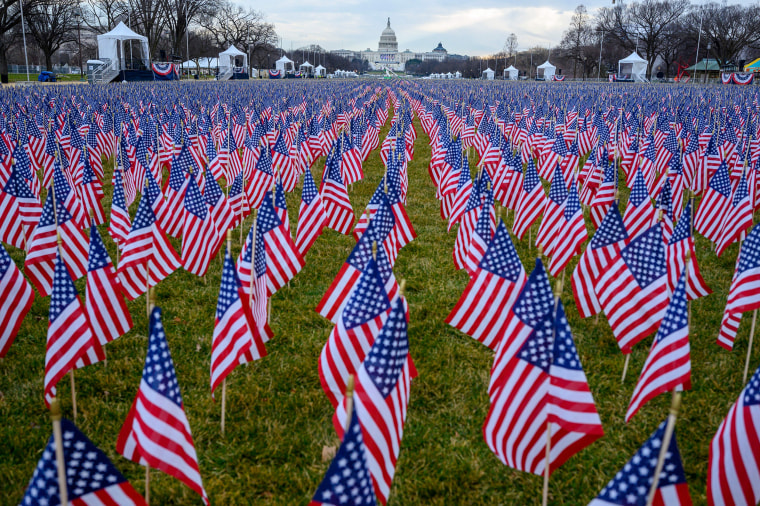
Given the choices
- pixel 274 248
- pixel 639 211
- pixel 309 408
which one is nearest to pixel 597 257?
pixel 639 211

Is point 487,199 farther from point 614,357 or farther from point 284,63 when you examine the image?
point 284,63

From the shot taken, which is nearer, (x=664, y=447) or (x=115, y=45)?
(x=664, y=447)

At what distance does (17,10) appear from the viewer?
57.5m

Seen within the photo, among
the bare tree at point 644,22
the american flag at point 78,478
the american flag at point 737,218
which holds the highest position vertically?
the bare tree at point 644,22

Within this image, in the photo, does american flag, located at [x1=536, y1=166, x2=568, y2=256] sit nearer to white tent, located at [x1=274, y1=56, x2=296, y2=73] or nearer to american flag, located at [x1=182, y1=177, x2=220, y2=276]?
american flag, located at [x1=182, y1=177, x2=220, y2=276]

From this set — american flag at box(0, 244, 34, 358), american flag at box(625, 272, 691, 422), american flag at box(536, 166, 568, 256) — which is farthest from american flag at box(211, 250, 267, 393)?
american flag at box(536, 166, 568, 256)

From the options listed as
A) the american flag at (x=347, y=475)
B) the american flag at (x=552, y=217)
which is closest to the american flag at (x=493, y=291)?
the american flag at (x=347, y=475)

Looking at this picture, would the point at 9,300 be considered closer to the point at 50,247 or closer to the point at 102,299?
the point at 102,299

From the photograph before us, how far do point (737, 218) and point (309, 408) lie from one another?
643 cm

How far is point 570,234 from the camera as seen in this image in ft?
23.3

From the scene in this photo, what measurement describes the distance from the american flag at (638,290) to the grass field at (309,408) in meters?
0.55

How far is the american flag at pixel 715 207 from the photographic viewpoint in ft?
27.5

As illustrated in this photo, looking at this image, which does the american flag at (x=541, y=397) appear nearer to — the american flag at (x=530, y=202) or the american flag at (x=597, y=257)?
the american flag at (x=597, y=257)

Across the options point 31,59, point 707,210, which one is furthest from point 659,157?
point 31,59
